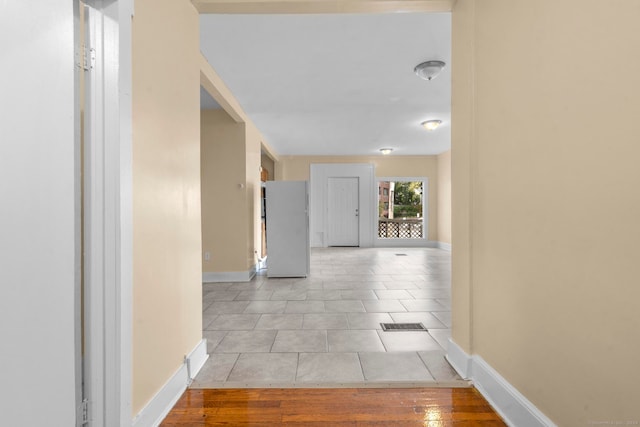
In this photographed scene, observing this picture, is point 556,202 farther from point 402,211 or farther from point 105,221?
point 402,211

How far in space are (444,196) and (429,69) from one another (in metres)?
5.82

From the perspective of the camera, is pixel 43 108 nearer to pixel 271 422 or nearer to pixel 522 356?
pixel 271 422

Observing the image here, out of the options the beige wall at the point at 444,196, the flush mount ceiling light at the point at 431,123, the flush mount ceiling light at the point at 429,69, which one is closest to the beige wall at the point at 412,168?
the beige wall at the point at 444,196

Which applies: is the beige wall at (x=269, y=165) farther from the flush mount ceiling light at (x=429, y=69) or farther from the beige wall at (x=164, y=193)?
the beige wall at (x=164, y=193)

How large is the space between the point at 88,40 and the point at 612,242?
201 centimetres

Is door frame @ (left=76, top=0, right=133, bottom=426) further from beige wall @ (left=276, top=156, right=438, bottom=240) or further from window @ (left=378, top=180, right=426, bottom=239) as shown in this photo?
window @ (left=378, top=180, right=426, bottom=239)

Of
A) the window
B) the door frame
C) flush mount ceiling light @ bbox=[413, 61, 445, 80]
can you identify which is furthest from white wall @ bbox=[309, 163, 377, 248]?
the door frame

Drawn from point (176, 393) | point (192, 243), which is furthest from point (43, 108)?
point (176, 393)

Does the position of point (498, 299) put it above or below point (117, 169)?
below

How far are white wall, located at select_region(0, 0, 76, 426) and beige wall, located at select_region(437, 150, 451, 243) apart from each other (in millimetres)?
8235

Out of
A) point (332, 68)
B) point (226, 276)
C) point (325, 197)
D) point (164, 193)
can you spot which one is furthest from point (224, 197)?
point (325, 197)

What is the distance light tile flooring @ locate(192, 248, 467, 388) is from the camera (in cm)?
203

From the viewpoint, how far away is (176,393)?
5.87 feet

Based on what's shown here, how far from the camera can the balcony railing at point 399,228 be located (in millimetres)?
9773
